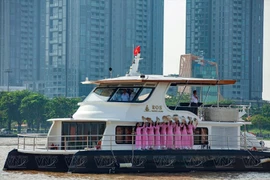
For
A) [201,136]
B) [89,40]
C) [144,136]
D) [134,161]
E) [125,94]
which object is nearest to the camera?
[134,161]

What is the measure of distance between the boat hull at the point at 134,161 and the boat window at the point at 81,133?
2.97 ft

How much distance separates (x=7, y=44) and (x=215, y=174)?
160 m

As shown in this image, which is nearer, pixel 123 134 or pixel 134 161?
pixel 134 161

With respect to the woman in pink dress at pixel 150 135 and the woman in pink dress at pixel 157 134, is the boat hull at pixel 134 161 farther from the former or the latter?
the woman in pink dress at pixel 157 134

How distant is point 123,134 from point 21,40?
6353 inches

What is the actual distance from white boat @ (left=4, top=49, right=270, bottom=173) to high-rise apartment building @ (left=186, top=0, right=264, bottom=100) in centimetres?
12395

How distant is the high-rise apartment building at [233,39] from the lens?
6201 inches

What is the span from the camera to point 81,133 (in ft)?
100

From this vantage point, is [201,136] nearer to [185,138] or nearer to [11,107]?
[185,138]

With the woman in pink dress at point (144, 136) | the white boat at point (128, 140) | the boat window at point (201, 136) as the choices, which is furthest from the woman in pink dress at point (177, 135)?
the woman in pink dress at point (144, 136)

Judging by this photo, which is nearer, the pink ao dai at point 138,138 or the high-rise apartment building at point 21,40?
the pink ao dai at point 138,138

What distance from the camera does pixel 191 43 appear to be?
16200cm

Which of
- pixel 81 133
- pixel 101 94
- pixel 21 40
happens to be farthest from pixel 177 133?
→ pixel 21 40

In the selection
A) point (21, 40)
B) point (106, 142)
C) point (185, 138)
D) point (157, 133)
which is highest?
point (21, 40)
